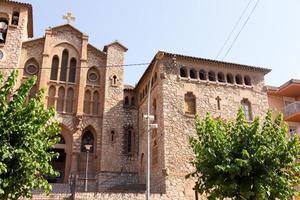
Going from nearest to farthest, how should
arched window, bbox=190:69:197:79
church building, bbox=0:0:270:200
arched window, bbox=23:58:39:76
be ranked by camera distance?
church building, bbox=0:0:270:200
arched window, bbox=190:69:197:79
arched window, bbox=23:58:39:76

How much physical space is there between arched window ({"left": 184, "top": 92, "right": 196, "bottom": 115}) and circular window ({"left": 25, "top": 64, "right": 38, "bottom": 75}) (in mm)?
12490

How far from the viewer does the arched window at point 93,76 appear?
88.3 feet

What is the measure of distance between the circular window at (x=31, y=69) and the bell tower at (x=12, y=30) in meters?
1.27

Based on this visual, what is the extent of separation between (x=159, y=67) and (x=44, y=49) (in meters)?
10.3

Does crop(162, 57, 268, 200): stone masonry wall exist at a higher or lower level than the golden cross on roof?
lower

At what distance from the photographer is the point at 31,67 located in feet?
84.7

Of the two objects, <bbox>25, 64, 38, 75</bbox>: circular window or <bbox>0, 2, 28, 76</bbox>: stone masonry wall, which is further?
<bbox>25, 64, 38, 75</bbox>: circular window

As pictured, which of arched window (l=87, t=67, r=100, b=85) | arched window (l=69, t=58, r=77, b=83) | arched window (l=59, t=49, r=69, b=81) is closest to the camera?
arched window (l=59, t=49, r=69, b=81)

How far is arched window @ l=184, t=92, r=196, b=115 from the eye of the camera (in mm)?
21500

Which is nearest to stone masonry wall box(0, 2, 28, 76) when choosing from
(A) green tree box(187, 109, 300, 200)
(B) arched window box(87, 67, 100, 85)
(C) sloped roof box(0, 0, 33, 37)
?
(C) sloped roof box(0, 0, 33, 37)

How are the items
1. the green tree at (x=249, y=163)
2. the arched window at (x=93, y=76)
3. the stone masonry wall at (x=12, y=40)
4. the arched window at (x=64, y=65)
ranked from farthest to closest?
1. the arched window at (x=93, y=76)
2. the arched window at (x=64, y=65)
3. the stone masonry wall at (x=12, y=40)
4. the green tree at (x=249, y=163)

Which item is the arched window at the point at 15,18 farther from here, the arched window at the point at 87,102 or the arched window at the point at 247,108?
the arched window at the point at 247,108

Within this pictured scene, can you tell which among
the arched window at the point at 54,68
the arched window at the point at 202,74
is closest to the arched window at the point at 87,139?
the arched window at the point at 54,68

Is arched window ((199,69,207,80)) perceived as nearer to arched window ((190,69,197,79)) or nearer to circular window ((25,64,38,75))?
arched window ((190,69,197,79))
